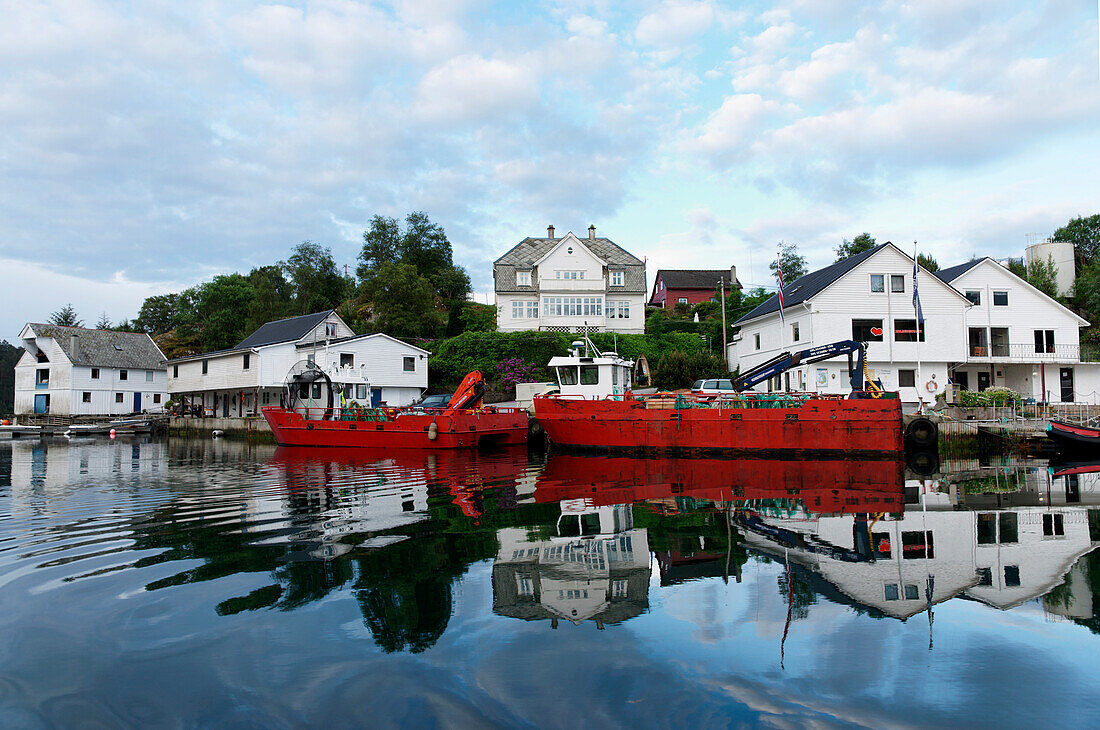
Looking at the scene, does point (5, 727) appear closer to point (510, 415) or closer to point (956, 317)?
point (510, 415)

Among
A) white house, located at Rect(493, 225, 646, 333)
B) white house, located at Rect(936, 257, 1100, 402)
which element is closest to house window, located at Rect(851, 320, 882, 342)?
white house, located at Rect(936, 257, 1100, 402)

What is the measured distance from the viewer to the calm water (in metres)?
4.21

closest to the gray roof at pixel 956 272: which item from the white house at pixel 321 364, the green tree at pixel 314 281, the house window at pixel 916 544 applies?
the house window at pixel 916 544

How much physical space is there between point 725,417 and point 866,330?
15911 mm

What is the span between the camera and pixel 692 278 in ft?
214

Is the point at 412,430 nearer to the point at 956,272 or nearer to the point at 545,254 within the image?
the point at 545,254

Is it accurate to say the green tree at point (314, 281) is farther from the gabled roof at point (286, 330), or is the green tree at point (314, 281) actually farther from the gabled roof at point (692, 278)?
the gabled roof at point (692, 278)

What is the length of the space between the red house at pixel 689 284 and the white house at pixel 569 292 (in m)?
16.4

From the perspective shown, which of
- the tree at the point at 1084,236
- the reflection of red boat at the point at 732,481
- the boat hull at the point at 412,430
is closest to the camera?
the reflection of red boat at the point at 732,481

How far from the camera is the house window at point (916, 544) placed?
8211mm

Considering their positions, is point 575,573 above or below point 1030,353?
below

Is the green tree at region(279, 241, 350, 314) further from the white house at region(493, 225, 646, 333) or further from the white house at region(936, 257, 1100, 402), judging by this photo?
Answer: the white house at region(936, 257, 1100, 402)

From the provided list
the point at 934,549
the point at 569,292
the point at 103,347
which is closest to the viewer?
the point at 934,549

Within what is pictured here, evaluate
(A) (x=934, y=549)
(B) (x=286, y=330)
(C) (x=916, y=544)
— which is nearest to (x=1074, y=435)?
(C) (x=916, y=544)
